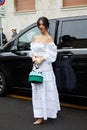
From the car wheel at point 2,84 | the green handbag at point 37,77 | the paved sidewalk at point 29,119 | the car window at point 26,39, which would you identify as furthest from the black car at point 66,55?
the green handbag at point 37,77

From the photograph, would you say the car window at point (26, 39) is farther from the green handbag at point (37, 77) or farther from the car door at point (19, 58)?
the green handbag at point (37, 77)

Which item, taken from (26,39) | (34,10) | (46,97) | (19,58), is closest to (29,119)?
(46,97)

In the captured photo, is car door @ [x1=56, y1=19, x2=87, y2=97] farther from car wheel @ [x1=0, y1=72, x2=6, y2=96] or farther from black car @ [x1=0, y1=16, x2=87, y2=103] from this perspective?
car wheel @ [x1=0, y1=72, x2=6, y2=96]

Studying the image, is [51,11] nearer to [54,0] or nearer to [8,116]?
[54,0]

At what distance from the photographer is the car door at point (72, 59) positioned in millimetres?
6137

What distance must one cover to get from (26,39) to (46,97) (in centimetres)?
164

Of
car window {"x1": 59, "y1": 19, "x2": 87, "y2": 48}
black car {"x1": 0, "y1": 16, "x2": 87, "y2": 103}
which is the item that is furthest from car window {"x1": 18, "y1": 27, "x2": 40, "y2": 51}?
car window {"x1": 59, "y1": 19, "x2": 87, "y2": 48}

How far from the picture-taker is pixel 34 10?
66.2 feet

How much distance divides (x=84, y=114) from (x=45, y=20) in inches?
72.2

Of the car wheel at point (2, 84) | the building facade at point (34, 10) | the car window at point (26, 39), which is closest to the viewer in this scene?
the car window at point (26, 39)

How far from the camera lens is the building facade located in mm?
18922

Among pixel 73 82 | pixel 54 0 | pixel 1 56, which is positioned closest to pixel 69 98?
pixel 73 82

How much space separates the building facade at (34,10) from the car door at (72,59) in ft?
39.9

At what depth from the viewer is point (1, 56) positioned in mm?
7414
